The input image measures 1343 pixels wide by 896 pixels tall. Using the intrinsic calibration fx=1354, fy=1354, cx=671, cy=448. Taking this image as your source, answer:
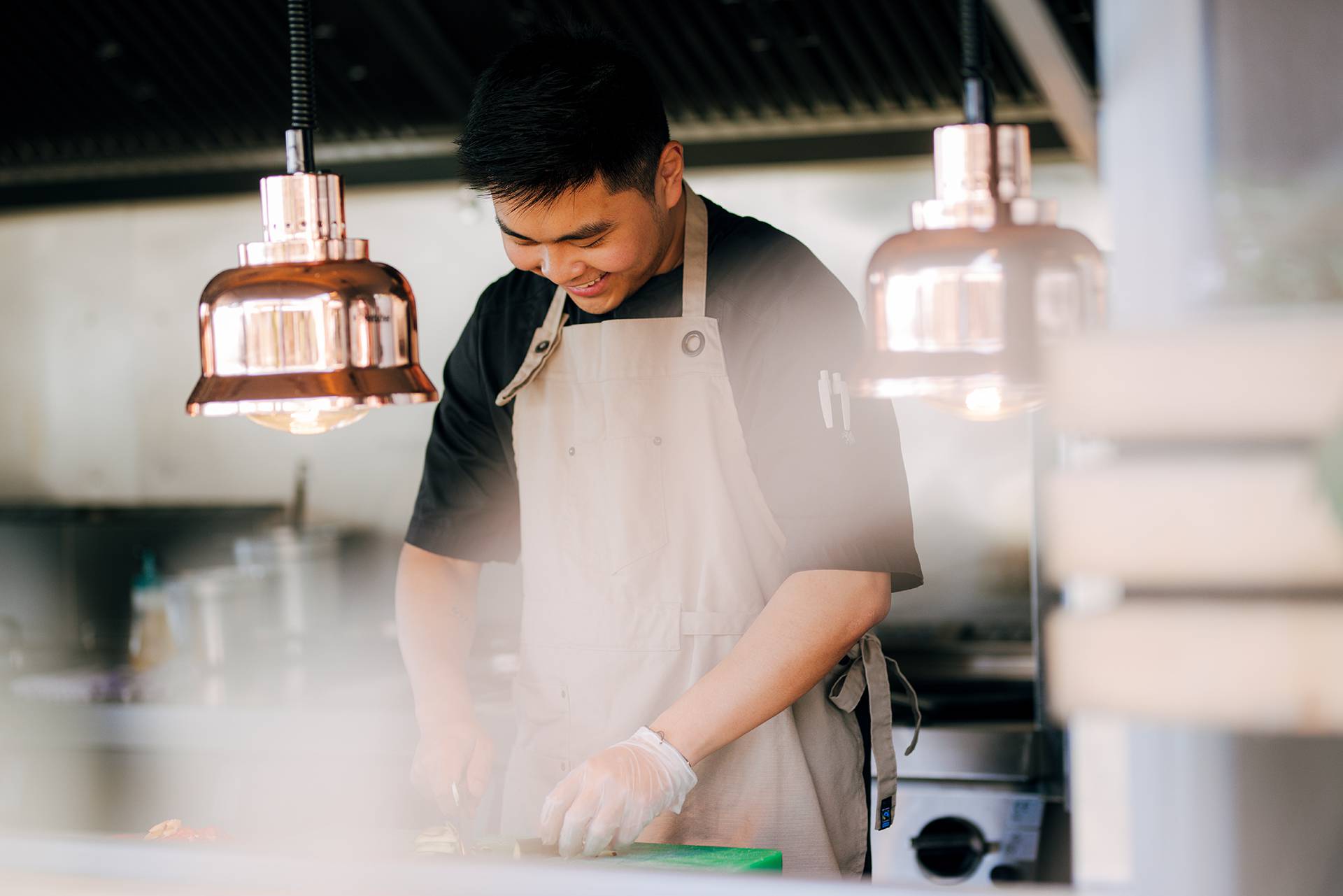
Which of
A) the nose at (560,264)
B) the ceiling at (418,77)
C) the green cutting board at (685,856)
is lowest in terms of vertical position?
the green cutting board at (685,856)

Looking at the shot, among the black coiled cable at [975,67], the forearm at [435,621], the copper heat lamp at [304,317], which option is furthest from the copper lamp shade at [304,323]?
the forearm at [435,621]

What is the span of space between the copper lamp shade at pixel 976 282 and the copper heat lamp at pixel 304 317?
1.48 feet

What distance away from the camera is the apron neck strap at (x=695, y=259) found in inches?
68.6

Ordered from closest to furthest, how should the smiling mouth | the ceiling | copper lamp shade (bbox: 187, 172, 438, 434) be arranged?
copper lamp shade (bbox: 187, 172, 438, 434) < the smiling mouth < the ceiling

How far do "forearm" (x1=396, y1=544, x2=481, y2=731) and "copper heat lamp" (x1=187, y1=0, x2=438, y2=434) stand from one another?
0.64 meters

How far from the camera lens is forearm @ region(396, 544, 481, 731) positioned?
1.86 meters

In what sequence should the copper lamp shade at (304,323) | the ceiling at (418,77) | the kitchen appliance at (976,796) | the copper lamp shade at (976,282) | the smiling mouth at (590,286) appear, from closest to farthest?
the copper lamp shade at (976,282) → the copper lamp shade at (304,323) → the smiling mouth at (590,286) → the kitchen appliance at (976,796) → the ceiling at (418,77)

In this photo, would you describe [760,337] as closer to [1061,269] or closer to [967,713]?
[1061,269]

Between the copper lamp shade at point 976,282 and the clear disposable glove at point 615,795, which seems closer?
the copper lamp shade at point 976,282

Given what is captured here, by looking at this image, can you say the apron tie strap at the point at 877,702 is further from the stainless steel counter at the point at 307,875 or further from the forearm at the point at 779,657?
the stainless steel counter at the point at 307,875

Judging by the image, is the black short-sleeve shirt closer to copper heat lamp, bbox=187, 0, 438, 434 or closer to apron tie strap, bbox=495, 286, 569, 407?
apron tie strap, bbox=495, 286, 569, 407

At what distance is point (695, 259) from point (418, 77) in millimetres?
1533

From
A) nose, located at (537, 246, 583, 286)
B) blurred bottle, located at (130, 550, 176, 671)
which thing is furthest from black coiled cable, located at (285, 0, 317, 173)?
blurred bottle, located at (130, 550, 176, 671)

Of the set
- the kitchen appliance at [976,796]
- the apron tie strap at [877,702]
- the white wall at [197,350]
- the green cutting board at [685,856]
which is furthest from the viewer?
the white wall at [197,350]
